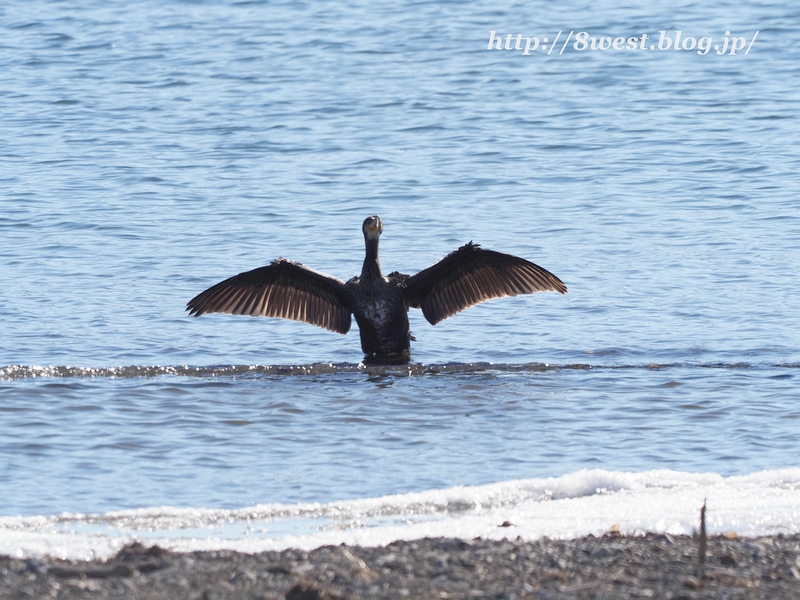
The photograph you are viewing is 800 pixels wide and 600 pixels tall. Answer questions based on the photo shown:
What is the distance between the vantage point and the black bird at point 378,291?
34.9ft

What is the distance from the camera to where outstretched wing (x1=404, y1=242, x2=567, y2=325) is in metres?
10.5

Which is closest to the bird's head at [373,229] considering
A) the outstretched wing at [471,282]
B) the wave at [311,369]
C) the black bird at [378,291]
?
the black bird at [378,291]

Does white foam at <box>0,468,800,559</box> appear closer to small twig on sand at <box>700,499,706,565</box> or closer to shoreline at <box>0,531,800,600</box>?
shoreline at <box>0,531,800,600</box>

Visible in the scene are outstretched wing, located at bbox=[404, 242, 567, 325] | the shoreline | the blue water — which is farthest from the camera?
outstretched wing, located at bbox=[404, 242, 567, 325]

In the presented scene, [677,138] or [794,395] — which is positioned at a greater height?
[677,138]

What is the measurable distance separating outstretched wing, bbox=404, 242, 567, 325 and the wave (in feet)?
1.97

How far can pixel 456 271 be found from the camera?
1068 centimetres

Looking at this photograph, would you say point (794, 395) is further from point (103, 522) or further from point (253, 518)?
point (103, 522)

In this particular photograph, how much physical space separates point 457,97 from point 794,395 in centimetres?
1321

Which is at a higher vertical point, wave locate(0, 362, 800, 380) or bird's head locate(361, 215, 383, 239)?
bird's head locate(361, 215, 383, 239)

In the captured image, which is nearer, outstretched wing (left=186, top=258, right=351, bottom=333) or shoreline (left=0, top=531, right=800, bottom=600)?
shoreline (left=0, top=531, right=800, bottom=600)

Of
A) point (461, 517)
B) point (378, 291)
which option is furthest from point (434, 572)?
point (378, 291)

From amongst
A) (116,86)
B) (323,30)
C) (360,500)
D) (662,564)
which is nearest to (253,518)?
(360,500)

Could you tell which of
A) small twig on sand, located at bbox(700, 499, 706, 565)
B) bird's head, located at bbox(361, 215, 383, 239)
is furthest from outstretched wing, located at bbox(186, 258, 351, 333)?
small twig on sand, located at bbox(700, 499, 706, 565)
